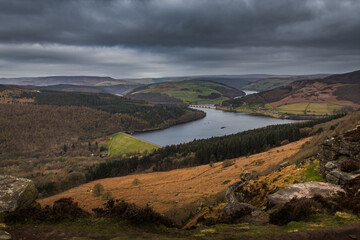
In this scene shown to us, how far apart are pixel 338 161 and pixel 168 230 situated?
18.7 m

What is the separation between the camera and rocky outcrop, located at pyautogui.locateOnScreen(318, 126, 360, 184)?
18.7m

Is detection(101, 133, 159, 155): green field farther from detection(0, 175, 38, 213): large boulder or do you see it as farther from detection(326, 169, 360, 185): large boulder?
detection(326, 169, 360, 185): large boulder

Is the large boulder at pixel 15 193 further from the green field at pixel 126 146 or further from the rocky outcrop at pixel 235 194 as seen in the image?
the green field at pixel 126 146

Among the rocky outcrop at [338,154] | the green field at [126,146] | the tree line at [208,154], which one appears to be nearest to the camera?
the rocky outcrop at [338,154]

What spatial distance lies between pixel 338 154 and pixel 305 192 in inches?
350

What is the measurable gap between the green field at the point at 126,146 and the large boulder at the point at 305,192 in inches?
5209

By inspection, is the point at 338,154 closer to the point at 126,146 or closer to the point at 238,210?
Result: the point at 238,210

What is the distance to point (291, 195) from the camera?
16.5m

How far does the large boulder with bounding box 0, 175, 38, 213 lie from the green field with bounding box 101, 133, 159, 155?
130 meters

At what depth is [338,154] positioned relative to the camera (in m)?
21.8

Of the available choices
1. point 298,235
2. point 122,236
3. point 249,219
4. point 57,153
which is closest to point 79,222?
point 122,236

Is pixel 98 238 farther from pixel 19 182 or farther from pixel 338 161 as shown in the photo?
pixel 338 161

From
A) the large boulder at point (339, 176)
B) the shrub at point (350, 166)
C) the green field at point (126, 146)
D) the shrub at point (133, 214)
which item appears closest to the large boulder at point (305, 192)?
the large boulder at point (339, 176)

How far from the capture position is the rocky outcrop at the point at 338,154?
18.7 meters
